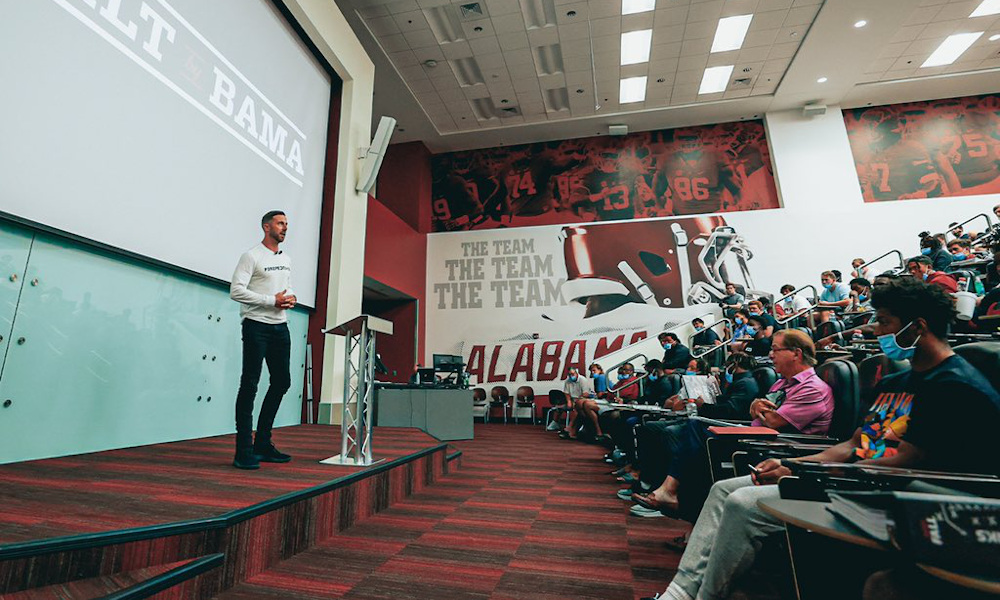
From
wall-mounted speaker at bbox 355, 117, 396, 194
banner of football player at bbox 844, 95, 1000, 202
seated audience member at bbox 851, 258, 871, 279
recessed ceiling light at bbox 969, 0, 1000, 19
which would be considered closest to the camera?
wall-mounted speaker at bbox 355, 117, 396, 194

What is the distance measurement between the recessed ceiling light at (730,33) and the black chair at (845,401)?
6760mm

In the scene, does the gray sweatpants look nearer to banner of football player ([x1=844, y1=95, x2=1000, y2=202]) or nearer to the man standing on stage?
the man standing on stage

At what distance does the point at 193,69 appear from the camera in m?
3.57

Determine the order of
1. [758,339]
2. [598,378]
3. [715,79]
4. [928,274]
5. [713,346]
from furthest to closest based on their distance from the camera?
[715,79] → [598,378] → [713,346] → [758,339] → [928,274]

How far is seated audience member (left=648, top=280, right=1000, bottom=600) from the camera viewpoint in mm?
1116

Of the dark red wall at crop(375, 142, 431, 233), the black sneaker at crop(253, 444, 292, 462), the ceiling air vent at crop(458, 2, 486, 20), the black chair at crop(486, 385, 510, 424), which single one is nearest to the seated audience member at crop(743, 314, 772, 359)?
the black chair at crop(486, 385, 510, 424)

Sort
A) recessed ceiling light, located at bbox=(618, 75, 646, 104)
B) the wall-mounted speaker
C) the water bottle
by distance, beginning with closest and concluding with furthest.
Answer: the water bottle < the wall-mounted speaker < recessed ceiling light, located at bbox=(618, 75, 646, 104)

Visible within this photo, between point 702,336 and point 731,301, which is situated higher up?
point 731,301

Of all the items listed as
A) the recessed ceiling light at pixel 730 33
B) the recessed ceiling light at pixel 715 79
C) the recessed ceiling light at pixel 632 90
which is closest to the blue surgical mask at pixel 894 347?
the recessed ceiling light at pixel 730 33

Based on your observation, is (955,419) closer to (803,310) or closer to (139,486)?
(139,486)

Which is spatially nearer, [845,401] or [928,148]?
[845,401]

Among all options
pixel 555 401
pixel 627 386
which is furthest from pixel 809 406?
pixel 555 401

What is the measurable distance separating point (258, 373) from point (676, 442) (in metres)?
2.26

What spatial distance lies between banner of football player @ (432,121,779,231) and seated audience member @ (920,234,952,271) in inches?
134
